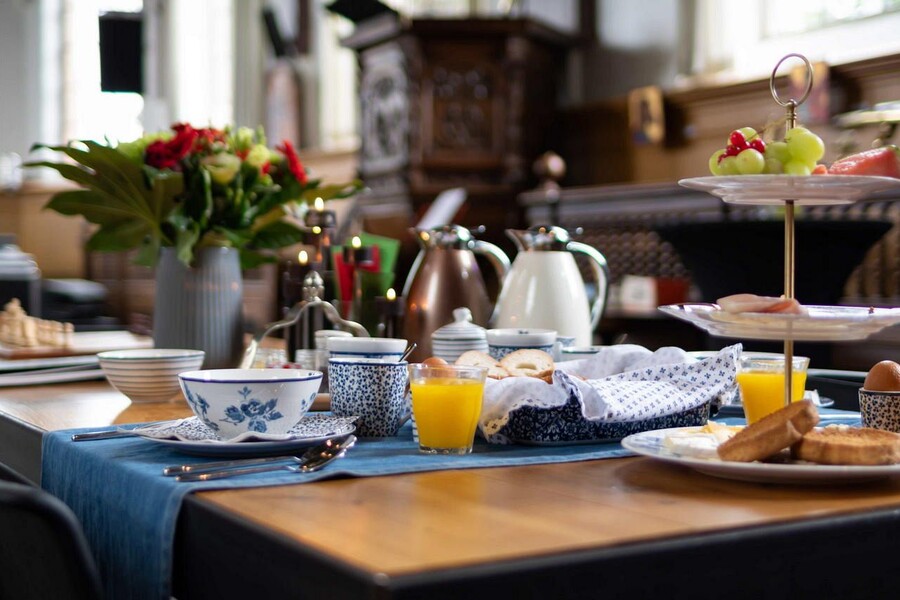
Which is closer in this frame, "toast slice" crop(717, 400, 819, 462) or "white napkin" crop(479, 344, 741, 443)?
"toast slice" crop(717, 400, 819, 462)

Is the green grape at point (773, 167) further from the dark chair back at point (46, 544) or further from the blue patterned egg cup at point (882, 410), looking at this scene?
the dark chair back at point (46, 544)

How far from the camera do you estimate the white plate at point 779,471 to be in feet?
2.49

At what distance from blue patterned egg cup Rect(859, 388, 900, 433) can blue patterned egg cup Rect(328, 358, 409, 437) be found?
0.46m

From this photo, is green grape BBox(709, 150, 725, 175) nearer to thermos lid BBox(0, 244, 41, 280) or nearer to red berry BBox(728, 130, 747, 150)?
red berry BBox(728, 130, 747, 150)

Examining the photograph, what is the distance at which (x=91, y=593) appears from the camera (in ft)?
2.52

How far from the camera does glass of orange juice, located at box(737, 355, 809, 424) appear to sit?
104 cm

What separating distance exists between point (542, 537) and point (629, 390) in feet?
1.34

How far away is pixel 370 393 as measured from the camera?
1.05 m

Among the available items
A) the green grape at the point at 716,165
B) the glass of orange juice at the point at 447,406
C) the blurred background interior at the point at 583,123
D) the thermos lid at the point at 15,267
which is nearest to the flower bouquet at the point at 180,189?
the glass of orange juice at the point at 447,406

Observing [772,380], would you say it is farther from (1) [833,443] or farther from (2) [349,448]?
(2) [349,448]

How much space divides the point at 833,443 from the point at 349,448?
1.40 ft

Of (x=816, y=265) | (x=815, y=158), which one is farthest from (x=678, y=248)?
(x=815, y=158)

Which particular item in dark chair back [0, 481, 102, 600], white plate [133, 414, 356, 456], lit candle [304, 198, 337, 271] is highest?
lit candle [304, 198, 337, 271]

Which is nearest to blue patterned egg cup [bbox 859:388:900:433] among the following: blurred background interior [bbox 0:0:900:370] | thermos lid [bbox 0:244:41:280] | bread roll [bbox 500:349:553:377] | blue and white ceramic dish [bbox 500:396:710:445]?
blue and white ceramic dish [bbox 500:396:710:445]
